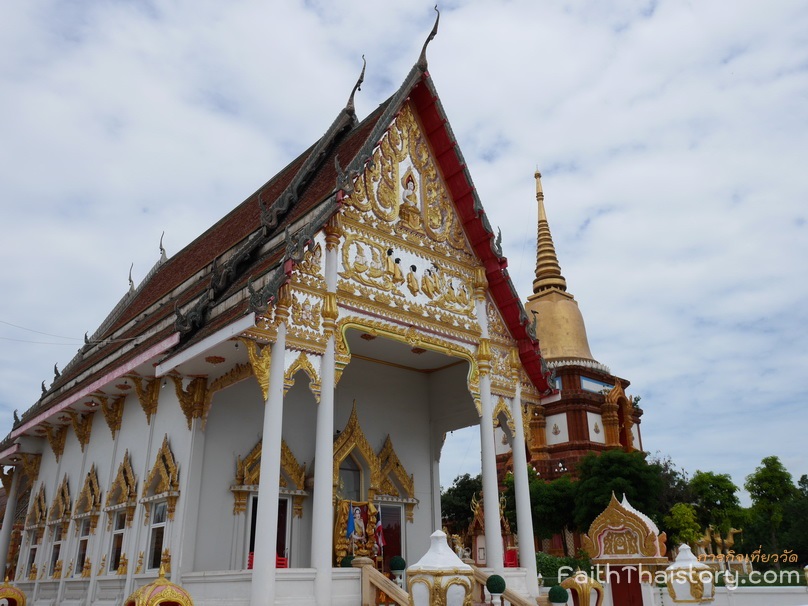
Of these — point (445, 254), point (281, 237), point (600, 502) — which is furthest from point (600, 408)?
point (281, 237)

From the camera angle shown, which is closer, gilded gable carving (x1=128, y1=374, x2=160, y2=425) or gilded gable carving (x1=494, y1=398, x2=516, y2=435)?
gilded gable carving (x1=128, y1=374, x2=160, y2=425)

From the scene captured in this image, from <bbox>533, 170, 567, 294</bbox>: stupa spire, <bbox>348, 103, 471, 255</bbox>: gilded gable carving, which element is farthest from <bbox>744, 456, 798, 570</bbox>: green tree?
<bbox>348, 103, 471, 255</bbox>: gilded gable carving

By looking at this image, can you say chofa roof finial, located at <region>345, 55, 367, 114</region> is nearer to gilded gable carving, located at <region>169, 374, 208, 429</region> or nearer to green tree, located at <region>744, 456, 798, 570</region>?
gilded gable carving, located at <region>169, 374, 208, 429</region>

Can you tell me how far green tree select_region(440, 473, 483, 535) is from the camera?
132 ft

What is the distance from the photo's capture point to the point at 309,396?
42.2 feet

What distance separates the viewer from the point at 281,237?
38.4 feet

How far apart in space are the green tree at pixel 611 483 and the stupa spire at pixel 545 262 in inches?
664

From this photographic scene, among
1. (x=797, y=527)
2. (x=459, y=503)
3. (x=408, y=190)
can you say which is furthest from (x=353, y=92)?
(x=797, y=527)

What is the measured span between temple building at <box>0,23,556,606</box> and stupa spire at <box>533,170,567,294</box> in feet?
86.3

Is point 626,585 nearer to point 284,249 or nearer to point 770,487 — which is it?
point 284,249

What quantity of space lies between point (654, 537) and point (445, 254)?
6038mm

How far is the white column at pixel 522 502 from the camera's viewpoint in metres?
12.0

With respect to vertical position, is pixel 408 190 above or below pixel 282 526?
above

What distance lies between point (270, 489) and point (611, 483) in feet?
58.1
